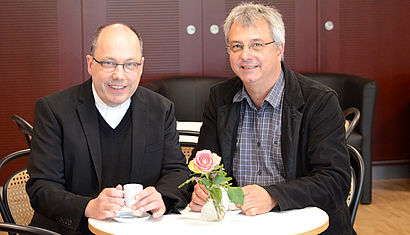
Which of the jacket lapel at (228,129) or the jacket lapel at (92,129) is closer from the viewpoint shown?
the jacket lapel at (92,129)

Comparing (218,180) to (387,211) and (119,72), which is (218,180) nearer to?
(119,72)

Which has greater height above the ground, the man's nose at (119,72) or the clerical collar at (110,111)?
the man's nose at (119,72)

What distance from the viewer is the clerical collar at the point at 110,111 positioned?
260cm

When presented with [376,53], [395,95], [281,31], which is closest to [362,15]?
[376,53]

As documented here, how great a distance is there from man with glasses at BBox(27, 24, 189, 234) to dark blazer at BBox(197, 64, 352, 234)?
22cm

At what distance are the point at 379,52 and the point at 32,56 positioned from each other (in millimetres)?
3069

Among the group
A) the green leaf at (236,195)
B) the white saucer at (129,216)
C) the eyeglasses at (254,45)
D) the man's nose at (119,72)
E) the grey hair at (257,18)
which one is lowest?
the white saucer at (129,216)

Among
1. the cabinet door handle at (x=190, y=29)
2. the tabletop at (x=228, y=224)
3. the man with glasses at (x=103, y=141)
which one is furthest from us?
the cabinet door handle at (x=190, y=29)

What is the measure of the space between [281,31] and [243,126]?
16.3 inches

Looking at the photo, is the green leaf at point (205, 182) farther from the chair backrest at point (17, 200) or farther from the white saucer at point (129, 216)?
the chair backrest at point (17, 200)

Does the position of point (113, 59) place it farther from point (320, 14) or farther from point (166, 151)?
point (320, 14)

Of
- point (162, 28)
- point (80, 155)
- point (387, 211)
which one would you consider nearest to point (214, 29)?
point (162, 28)

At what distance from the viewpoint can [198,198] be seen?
2363 mm

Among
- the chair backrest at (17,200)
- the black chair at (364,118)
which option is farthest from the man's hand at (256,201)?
the black chair at (364,118)
